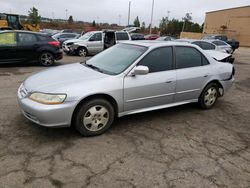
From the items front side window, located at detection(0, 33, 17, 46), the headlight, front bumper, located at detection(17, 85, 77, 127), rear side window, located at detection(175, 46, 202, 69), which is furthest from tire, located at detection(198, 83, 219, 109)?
front side window, located at detection(0, 33, 17, 46)

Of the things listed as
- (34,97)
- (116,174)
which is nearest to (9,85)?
(34,97)

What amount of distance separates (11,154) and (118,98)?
5.79 feet

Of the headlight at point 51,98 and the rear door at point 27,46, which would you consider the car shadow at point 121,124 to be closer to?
the headlight at point 51,98

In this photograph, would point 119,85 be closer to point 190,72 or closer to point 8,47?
point 190,72

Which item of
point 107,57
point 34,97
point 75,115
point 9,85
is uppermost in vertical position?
point 107,57

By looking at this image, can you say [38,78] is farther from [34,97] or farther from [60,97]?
[60,97]

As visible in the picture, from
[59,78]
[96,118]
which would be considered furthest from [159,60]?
[59,78]

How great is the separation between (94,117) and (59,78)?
87cm

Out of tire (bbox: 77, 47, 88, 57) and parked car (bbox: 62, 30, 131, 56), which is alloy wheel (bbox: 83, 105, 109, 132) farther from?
tire (bbox: 77, 47, 88, 57)

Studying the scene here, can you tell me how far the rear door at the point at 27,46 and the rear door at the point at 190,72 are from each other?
707cm

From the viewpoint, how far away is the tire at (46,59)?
10.5 metres

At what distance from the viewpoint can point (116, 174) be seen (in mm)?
3094

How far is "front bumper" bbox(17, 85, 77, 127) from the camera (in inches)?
141

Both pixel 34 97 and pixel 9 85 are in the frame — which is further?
pixel 9 85
